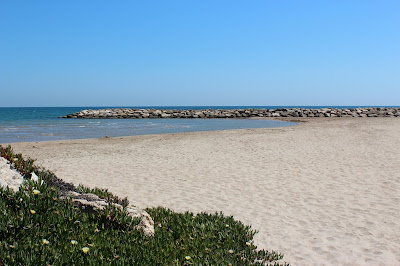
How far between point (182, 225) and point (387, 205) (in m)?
4.53

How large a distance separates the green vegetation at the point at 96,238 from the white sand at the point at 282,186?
965mm

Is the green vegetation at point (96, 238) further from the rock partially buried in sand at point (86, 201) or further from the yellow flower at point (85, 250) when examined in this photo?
the rock partially buried in sand at point (86, 201)

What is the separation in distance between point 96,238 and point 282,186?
571 cm

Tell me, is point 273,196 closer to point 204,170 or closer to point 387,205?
point 387,205

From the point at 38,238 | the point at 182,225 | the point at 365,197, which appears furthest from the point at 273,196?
the point at 38,238

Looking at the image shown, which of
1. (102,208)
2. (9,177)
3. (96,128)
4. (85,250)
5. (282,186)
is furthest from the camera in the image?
(96,128)

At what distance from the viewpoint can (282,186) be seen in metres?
8.28

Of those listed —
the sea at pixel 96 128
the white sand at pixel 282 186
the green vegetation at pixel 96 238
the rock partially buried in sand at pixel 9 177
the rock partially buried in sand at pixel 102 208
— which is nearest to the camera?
the green vegetation at pixel 96 238

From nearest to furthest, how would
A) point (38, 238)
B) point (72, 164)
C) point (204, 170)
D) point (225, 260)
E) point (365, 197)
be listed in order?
point (38, 238), point (225, 260), point (365, 197), point (204, 170), point (72, 164)

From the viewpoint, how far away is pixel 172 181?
8.93m

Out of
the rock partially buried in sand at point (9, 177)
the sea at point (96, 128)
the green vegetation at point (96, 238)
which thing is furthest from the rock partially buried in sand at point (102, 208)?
the sea at point (96, 128)

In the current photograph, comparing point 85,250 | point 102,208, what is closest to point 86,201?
point 102,208

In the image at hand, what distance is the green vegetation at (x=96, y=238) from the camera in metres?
3.14

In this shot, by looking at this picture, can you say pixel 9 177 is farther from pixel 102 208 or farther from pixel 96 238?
pixel 96 238
